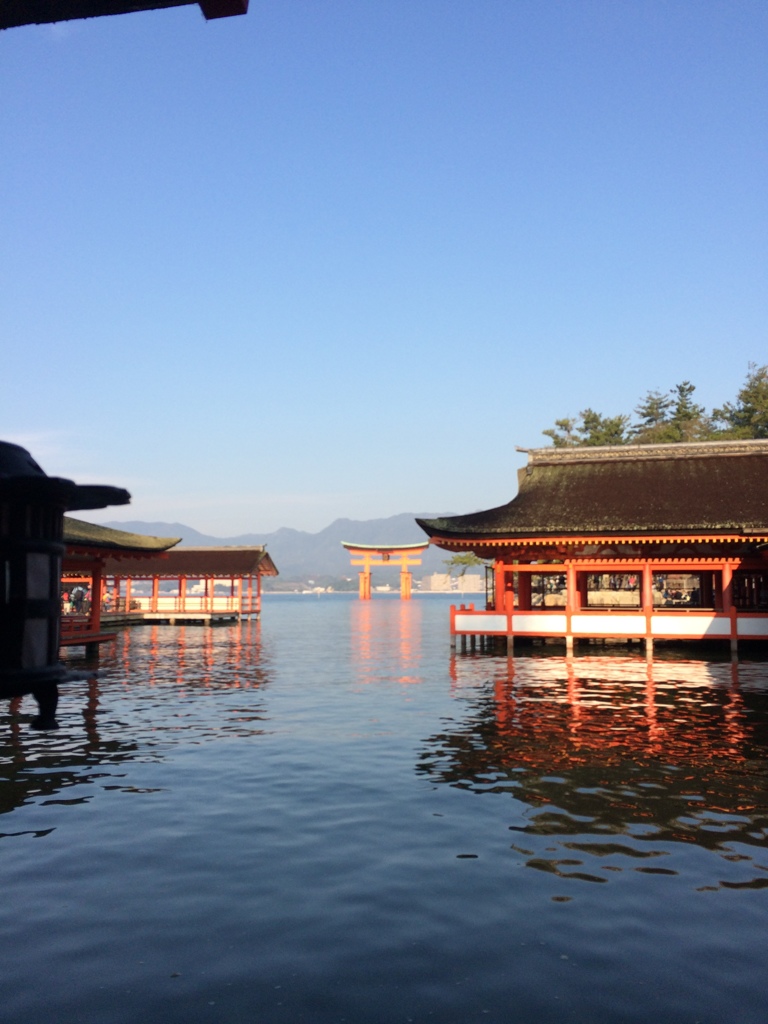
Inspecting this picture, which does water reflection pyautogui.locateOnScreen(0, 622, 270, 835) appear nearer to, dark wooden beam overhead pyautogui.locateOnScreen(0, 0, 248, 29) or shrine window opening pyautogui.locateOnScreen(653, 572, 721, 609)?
dark wooden beam overhead pyautogui.locateOnScreen(0, 0, 248, 29)

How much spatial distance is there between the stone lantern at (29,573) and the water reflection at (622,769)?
5426 millimetres

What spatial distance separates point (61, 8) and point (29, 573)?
205cm

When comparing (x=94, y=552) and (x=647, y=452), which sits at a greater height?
(x=647, y=452)

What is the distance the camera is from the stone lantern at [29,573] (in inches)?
115

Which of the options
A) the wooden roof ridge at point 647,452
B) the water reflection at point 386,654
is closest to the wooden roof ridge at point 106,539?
the water reflection at point 386,654

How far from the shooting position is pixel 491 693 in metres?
19.2

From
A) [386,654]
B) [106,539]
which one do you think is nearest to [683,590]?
[386,654]

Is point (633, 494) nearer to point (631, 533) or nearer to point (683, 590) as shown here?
point (631, 533)

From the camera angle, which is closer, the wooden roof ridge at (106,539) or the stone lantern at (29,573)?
the stone lantern at (29,573)

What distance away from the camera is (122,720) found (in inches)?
625

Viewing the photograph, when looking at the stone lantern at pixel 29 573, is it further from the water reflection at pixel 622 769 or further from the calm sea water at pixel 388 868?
the water reflection at pixel 622 769

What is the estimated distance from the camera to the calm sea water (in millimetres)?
5043

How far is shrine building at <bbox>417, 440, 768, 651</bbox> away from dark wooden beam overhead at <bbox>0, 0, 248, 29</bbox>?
25.7 m

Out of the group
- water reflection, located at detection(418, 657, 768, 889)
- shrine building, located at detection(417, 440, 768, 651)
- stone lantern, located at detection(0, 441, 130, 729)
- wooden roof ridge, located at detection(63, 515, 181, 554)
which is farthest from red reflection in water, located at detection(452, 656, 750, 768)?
wooden roof ridge, located at detection(63, 515, 181, 554)
